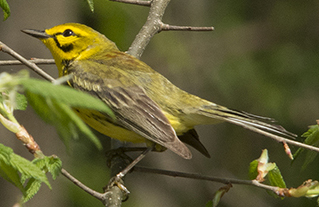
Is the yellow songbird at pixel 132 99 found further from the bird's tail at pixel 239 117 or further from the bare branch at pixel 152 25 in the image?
the bare branch at pixel 152 25

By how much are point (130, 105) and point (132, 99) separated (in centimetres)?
6

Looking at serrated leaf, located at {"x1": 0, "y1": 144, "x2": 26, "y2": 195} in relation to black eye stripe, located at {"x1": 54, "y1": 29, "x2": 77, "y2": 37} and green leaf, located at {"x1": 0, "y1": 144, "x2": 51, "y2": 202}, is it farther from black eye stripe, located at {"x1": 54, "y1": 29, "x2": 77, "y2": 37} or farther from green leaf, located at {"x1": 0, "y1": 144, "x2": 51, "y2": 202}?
black eye stripe, located at {"x1": 54, "y1": 29, "x2": 77, "y2": 37}

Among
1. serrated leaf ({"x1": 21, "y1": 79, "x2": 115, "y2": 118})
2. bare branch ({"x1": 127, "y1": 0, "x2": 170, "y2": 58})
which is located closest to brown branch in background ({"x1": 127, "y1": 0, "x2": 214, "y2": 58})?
bare branch ({"x1": 127, "y1": 0, "x2": 170, "y2": 58})

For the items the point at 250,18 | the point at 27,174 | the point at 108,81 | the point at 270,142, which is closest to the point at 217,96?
the point at 270,142

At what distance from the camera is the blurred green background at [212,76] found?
5.47 m

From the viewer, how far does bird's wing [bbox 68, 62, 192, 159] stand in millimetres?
3053

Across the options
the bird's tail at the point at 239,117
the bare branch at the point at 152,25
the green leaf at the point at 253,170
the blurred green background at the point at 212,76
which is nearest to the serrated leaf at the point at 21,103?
the green leaf at the point at 253,170

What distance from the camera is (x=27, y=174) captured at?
1.54 meters

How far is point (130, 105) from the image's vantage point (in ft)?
10.3

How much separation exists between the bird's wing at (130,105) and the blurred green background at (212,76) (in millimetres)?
2118

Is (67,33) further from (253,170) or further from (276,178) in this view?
(276,178)

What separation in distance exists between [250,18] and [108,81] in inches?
187

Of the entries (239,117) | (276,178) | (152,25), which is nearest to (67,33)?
(152,25)

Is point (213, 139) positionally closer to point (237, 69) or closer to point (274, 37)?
point (237, 69)
